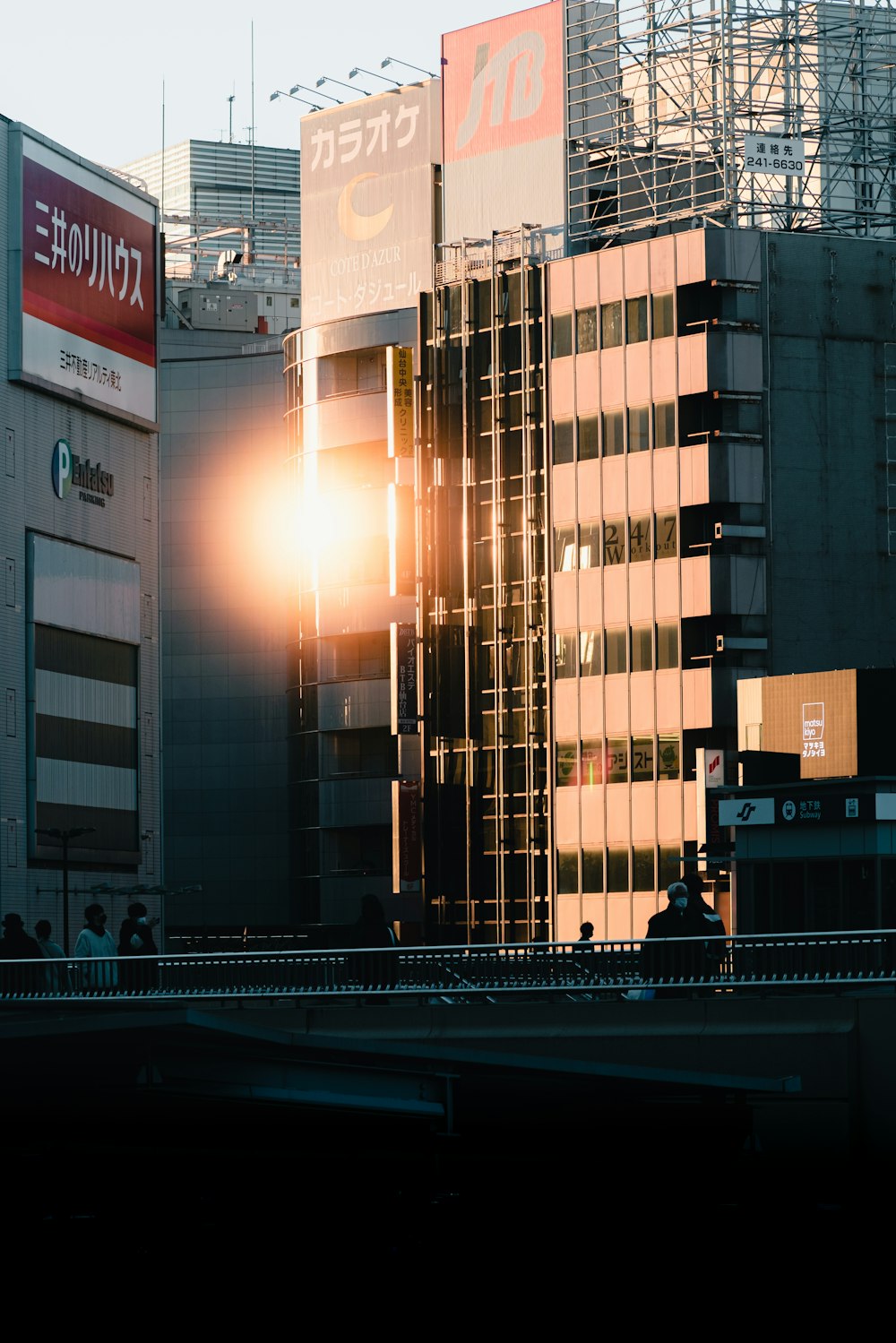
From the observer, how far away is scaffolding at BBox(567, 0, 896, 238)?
7800 cm

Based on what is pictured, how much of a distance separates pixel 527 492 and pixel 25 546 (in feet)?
62.3

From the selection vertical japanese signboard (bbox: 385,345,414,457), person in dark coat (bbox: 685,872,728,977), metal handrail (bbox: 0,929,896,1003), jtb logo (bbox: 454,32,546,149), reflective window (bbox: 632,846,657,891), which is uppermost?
jtb logo (bbox: 454,32,546,149)

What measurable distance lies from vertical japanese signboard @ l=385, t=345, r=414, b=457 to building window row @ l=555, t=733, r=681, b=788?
13049 mm

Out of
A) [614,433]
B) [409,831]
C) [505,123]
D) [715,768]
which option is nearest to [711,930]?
[715,768]

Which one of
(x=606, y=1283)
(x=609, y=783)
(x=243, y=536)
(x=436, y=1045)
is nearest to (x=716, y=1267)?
(x=606, y=1283)

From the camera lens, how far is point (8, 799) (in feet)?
284

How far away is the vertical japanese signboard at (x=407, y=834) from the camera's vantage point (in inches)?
3270

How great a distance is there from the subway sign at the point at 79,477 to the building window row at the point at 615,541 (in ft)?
65.5

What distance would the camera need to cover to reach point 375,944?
38.1m

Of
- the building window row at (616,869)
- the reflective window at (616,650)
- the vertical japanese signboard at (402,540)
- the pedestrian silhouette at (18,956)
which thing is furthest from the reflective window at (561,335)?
the pedestrian silhouette at (18,956)

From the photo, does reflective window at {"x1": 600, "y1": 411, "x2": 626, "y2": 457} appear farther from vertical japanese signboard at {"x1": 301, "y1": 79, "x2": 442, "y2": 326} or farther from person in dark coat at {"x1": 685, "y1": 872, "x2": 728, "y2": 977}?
person in dark coat at {"x1": 685, "y1": 872, "x2": 728, "y2": 977}

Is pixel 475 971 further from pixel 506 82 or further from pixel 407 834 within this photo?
pixel 506 82

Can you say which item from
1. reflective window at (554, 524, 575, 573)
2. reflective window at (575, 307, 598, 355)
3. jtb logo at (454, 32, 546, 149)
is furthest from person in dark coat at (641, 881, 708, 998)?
jtb logo at (454, 32, 546, 149)

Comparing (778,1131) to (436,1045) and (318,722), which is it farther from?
(318,722)
